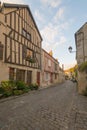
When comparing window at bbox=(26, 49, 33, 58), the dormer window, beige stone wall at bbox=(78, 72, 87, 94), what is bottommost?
beige stone wall at bbox=(78, 72, 87, 94)

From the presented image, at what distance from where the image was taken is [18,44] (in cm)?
1653

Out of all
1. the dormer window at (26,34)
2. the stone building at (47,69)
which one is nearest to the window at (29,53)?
the dormer window at (26,34)

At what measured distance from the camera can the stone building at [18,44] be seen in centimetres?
1394

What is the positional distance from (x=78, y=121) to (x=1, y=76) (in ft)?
29.6

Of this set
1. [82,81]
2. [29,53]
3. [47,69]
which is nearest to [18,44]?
[29,53]

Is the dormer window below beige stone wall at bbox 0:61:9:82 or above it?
above

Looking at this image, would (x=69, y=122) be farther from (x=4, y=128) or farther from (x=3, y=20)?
(x=3, y=20)

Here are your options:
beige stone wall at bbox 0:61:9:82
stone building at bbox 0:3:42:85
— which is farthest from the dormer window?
beige stone wall at bbox 0:61:9:82

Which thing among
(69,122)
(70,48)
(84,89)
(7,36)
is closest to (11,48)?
(7,36)

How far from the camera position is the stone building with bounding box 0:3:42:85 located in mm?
13941

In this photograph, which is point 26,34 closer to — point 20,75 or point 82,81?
point 20,75

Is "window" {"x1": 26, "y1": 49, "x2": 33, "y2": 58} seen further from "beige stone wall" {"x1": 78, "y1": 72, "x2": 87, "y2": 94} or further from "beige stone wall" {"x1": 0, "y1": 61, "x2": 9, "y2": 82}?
"beige stone wall" {"x1": 78, "y1": 72, "x2": 87, "y2": 94}

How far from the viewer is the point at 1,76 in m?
13.2

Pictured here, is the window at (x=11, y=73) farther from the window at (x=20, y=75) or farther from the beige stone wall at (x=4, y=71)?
the window at (x=20, y=75)
